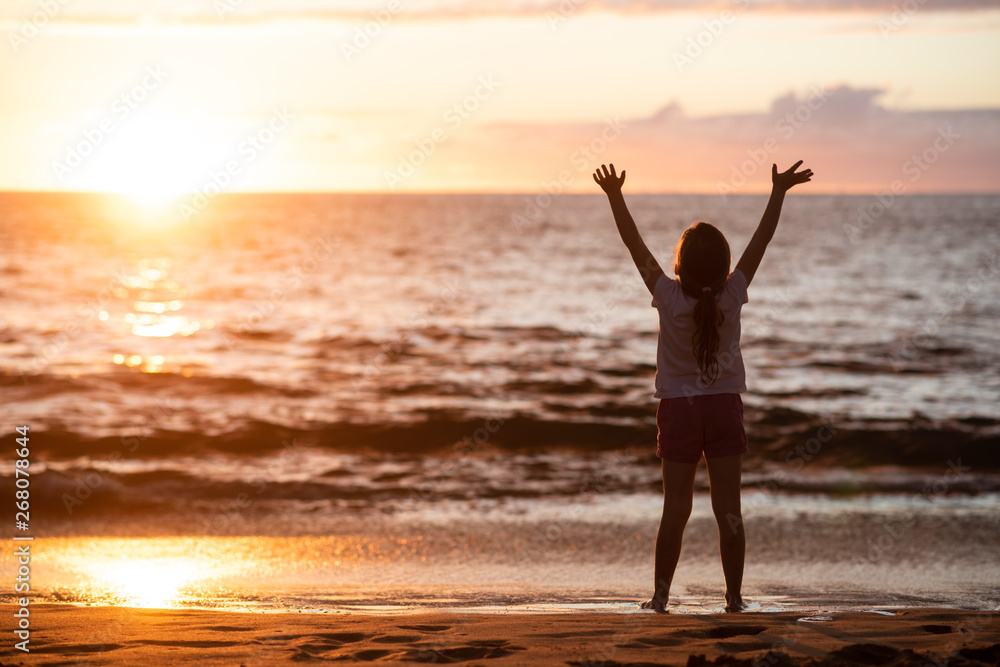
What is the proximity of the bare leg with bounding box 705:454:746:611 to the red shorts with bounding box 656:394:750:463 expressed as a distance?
7 centimetres

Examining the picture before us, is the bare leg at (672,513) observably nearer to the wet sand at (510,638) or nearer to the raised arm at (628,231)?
the wet sand at (510,638)

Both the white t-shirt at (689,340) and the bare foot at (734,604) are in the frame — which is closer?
the white t-shirt at (689,340)

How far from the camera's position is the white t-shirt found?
4191mm

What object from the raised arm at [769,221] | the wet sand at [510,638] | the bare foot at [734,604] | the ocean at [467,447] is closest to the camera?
the wet sand at [510,638]

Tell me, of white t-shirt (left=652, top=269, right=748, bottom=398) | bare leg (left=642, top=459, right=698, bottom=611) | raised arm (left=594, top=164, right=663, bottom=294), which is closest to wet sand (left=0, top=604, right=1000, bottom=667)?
bare leg (left=642, top=459, right=698, bottom=611)

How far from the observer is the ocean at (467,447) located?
601 cm

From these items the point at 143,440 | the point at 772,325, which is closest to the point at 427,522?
the point at 143,440

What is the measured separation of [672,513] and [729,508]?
0.29m

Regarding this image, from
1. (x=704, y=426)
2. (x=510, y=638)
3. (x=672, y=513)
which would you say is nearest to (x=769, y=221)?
(x=704, y=426)

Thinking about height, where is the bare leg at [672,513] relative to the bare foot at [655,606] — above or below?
above

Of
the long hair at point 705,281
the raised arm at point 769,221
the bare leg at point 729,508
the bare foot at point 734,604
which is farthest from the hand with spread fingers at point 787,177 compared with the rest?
the bare foot at point 734,604

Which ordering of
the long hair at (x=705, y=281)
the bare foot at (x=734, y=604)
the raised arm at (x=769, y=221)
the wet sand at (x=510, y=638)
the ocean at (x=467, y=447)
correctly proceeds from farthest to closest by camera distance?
1. the ocean at (x=467, y=447)
2. the bare foot at (x=734, y=604)
3. the raised arm at (x=769, y=221)
4. the long hair at (x=705, y=281)
5. the wet sand at (x=510, y=638)

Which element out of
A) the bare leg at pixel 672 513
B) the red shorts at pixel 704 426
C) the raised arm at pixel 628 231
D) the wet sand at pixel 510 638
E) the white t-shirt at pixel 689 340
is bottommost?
the wet sand at pixel 510 638

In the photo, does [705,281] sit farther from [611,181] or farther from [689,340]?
[611,181]
